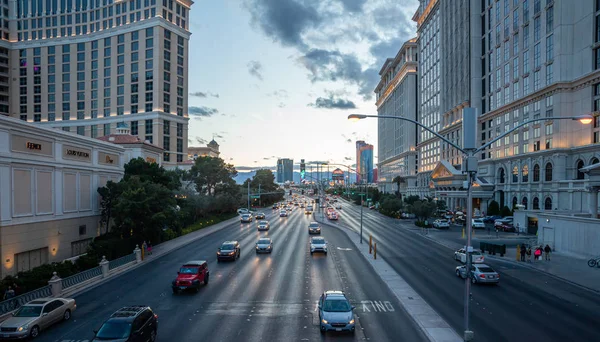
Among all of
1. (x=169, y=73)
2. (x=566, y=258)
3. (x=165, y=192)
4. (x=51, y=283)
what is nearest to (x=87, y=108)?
(x=169, y=73)

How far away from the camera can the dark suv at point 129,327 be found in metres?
13.4

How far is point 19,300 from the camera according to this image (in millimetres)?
20500

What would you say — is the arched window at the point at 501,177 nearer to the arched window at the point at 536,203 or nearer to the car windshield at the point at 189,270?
the arched window at the point at 536,203

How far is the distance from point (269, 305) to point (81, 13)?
111 metres

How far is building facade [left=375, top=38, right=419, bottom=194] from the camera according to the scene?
449 ft

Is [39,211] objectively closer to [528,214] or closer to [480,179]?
[528,214]

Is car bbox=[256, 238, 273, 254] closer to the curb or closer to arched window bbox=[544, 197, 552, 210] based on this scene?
the curb

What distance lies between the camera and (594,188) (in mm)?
38594

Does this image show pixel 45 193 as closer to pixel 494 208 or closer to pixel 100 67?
pixel 494 208

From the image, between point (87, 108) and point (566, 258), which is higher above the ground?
point (87, 108)

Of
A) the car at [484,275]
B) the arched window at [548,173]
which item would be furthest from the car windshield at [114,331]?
the arched window at [548,173]

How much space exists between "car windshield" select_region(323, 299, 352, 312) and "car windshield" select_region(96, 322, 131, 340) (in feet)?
25.8

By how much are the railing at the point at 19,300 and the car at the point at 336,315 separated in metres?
15.8

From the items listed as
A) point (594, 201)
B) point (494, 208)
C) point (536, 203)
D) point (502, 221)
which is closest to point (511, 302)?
point (594, 201)
